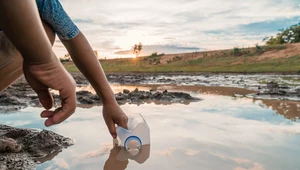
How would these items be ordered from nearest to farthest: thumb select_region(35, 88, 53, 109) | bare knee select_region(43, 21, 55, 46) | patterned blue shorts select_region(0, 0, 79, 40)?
thumb select_region(35, 88, 53, 109) < patterned blue shorts select_region(0, 0, 79, 40) < bare knee select_region(43, 21, 55, 46)

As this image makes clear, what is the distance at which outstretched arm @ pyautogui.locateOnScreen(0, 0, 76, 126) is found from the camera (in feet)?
3.13

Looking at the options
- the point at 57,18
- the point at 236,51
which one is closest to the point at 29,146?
the point at 57,18

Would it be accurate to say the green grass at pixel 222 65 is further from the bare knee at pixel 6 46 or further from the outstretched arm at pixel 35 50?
the outstretched arm at pixel 35 50

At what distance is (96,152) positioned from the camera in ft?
7.74

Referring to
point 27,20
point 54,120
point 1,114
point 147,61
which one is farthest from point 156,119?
point 147,61

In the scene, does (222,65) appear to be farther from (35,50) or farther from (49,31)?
(35,50)

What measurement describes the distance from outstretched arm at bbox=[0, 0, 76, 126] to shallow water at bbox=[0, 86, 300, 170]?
3.36 ft

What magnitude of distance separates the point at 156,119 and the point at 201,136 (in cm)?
90

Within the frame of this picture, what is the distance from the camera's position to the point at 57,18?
4.90ft

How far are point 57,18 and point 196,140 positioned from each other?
1.67 m

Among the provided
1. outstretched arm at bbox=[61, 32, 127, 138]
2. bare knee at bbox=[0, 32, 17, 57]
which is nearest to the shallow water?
outstretched arm at bbox=[61, 32, 127, 138]

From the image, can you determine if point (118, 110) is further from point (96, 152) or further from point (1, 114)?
point (1, 114)

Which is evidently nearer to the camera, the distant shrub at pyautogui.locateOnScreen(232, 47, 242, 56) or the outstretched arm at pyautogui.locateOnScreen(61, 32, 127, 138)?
the outstretched arm at pyautogui.locateOnScreen(61, 32, 127, 138)

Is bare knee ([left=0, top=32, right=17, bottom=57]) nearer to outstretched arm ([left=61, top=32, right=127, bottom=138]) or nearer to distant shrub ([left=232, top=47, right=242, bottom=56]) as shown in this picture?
outstretched arm ([left=61, top=32, right=127, bottom=138])
